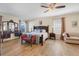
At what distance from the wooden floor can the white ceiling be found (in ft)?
2.48

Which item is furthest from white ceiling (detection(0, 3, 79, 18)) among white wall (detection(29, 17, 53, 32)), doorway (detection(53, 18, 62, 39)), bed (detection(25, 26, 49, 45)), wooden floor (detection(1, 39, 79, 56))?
wooden floor (detection(1, 39, 79, 56))

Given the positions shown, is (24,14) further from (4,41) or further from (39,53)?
(39,53)

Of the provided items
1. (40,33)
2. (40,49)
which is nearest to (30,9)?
(40,33)

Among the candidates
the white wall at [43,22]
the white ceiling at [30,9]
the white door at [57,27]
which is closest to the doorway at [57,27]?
the white door at [57,27]

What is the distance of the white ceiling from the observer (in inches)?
95.9

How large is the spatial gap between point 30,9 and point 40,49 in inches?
44.0

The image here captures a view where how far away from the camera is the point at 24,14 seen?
2.59 m

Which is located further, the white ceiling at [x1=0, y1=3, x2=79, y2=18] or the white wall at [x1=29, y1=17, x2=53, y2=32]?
the white wall at [x1=29, y1=17, x2=53, y2=32]

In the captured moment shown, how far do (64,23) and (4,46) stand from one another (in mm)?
1695

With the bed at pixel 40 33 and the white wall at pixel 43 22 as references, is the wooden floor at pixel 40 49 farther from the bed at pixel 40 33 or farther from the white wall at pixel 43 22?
the white wall at pixel 43 22

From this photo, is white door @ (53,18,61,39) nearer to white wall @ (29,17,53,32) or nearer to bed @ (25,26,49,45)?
white wall @ (29,17,53,32)

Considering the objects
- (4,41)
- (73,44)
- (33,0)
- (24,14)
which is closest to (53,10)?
(33,0)

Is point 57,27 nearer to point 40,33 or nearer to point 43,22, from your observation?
point 43,22

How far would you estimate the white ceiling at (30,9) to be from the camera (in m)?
2.44
